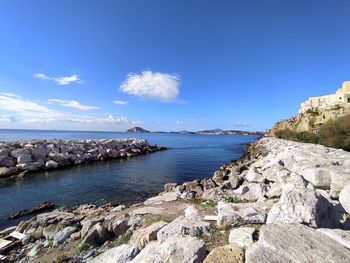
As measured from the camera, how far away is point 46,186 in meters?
17.1

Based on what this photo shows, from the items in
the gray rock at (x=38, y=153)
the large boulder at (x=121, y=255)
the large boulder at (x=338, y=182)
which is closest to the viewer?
the large boulder at (x=121, y=255)

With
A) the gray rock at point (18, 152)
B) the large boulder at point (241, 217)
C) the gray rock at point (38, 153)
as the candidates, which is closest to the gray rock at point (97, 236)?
the large boulder at point (241, 217)

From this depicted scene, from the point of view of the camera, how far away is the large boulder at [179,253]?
364cm

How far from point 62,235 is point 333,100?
223 feet

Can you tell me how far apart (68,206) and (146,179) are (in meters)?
7.67

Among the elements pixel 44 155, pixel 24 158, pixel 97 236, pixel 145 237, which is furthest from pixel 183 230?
pixel 44 155

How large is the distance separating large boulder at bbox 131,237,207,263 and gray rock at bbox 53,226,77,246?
434 centimetres

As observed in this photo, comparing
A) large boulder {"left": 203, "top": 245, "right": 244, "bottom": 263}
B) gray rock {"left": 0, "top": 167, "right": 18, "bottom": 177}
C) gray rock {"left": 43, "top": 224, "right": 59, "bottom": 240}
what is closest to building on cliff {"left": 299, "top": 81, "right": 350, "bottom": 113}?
large boulder {"left": 203, "top": 245, "right": 244, "bottom": 263}

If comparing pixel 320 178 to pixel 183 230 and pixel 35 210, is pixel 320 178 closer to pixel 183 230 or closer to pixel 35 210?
pixel 183 230

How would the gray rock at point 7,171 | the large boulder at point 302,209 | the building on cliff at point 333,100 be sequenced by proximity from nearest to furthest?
1. the large boulder at point 302,209
2. the gray rock at point 7,171
3. the building on cliff at point 333,100

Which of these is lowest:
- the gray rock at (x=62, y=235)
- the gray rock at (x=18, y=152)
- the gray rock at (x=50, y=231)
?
the gray rock at (x=50, y=231)

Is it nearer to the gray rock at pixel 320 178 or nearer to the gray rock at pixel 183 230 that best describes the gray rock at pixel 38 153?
the gray rock at pixel 183 230

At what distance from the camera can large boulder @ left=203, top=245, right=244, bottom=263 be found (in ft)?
11.3

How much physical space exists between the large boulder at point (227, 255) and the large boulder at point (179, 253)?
0.69 feet
